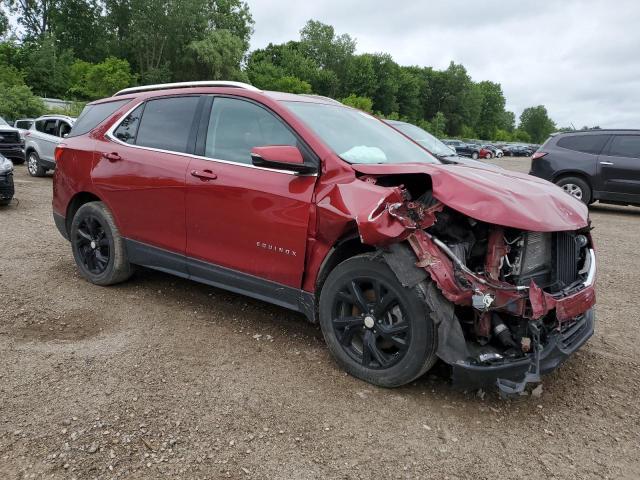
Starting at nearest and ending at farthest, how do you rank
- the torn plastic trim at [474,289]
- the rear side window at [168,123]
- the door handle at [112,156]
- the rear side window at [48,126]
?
1. the torn plastic trim at [474,289]
2. the rear side window at [168,123]
3. the door handle at [112,156]
4. the rear side window at [48,126]

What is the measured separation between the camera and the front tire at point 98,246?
4477 millimetres

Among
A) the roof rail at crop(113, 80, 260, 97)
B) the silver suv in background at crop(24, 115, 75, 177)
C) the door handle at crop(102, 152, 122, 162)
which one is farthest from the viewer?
the silver suv in background at crop(24, 115, 75, 177)

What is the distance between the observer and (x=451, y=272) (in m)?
2.68

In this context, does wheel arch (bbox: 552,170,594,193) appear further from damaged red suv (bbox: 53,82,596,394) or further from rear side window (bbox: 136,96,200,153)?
rear side window (bbox: 136,96,200,153)

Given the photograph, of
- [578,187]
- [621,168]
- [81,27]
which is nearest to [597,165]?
[621,168]

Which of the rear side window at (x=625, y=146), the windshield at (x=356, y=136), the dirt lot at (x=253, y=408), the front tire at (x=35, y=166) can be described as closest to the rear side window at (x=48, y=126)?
the front tire at (x=35, y=166)

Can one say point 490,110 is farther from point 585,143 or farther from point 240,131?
point 240,131

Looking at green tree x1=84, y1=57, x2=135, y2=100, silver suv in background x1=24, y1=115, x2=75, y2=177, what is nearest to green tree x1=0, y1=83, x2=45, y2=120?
green tree x1=84, y1=57, x2=135, y2=100

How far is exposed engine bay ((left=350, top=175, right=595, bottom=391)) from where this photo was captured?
2.63m

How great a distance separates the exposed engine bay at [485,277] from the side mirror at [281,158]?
625 mm

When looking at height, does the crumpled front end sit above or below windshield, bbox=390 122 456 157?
below

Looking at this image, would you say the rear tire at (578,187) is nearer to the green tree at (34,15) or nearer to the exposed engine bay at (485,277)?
the exposed engine bay at (485,277)

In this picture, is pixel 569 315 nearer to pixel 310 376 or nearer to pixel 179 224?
pixel 310 376

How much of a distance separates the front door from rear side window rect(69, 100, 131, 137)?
52.7 inches
